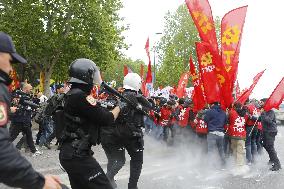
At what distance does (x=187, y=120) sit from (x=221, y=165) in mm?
3007

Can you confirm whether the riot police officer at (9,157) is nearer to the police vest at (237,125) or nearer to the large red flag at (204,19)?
the police vest at (237,125)

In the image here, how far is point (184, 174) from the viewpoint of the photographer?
894 cm

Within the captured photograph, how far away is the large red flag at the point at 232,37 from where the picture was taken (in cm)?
1080

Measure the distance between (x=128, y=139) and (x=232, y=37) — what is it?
207 inches

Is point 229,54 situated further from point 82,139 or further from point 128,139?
point 82,139

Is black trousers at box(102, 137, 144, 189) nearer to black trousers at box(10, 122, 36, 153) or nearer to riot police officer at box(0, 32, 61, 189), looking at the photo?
riot police officer at box(0, 32, 61, 189)

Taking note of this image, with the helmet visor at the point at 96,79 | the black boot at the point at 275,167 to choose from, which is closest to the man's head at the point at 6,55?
the helmet visor at the point at 96,79

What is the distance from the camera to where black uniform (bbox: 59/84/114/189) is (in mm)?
3979

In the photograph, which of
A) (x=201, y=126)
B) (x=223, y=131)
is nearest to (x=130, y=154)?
(x=223, y=131)

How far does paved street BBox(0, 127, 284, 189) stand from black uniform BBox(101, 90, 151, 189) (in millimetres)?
732

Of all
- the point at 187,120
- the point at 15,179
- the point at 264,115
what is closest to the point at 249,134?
the point at 264,115

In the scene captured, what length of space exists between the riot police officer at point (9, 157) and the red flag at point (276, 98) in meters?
8.35

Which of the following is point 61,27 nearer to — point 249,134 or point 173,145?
point 173,145

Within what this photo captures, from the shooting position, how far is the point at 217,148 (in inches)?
391
